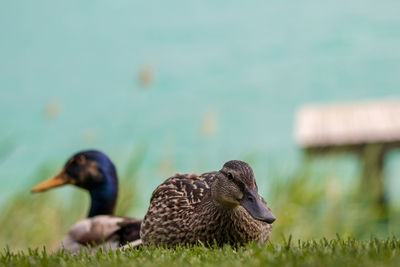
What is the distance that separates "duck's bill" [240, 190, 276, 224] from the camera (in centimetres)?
311

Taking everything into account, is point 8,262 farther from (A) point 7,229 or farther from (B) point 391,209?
(B) point 391,209

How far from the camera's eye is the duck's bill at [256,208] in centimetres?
311

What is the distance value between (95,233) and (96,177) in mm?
947

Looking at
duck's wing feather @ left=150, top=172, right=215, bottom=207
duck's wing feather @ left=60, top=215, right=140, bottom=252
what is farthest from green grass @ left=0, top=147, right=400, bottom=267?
duck's wing feather @ left=150, top=172, right=215, bottom=207

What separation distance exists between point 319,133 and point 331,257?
6.18m

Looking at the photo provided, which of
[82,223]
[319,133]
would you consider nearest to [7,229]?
[82,223]

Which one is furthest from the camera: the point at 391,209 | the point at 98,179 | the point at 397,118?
the point at 397,118

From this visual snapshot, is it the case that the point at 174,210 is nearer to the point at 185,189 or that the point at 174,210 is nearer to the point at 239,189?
the point at 185,189

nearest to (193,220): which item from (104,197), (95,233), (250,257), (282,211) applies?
(250,257)

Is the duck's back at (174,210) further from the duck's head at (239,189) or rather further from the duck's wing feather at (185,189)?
the duck's head at (239,189)

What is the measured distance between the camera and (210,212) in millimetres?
3529

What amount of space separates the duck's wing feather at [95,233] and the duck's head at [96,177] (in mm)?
706

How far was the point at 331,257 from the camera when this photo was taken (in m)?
2.79

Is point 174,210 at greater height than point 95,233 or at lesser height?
greater
